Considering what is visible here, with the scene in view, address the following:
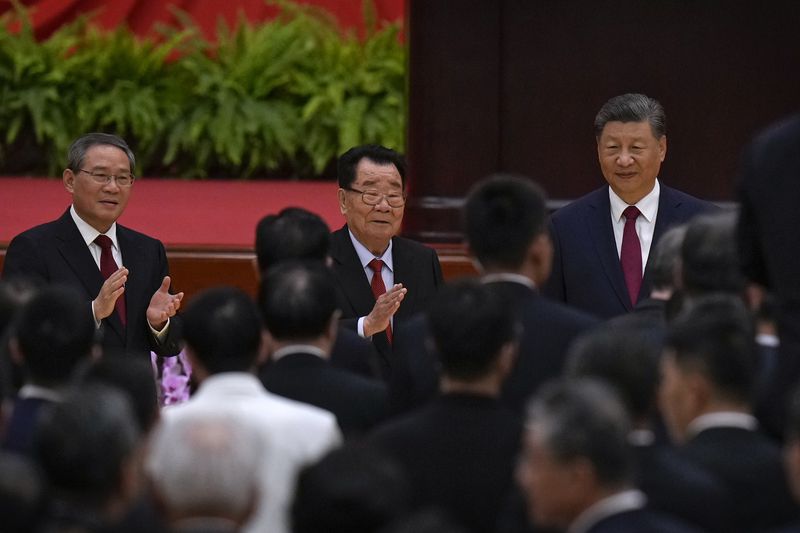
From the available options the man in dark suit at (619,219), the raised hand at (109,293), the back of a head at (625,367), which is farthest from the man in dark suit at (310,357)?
the man in dark suit at (619,219)

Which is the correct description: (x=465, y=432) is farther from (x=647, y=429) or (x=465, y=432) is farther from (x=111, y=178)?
(x=111, y=178)

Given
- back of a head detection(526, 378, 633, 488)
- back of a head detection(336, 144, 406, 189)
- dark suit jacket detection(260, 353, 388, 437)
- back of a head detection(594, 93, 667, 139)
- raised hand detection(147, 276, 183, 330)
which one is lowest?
raised hand detection(147, 276, 183, 330)

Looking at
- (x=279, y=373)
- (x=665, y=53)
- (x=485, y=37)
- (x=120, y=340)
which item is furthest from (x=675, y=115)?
(x=279, y=373)

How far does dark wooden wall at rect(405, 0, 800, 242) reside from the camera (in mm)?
6223

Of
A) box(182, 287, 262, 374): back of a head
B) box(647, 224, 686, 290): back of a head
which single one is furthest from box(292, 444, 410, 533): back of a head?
box(647, 224, 686, 290): back of a head

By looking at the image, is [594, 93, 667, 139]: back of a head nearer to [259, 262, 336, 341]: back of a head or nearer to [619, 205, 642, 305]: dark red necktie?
[619, 205, 642, 305]: dark red necktie

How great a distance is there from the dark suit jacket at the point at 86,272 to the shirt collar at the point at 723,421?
2.69m

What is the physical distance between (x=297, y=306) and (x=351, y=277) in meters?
1.81

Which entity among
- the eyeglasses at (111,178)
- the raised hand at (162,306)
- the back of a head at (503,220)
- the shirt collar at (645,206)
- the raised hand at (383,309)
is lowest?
the raised hand at (162,306)

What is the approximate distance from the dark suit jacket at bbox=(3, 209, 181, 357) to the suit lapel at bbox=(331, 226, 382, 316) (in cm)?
58

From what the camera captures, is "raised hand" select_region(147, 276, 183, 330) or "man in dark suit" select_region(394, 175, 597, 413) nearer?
"man in dark suit" select_region(394, 175, 597, 413)

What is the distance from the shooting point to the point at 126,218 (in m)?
7.45

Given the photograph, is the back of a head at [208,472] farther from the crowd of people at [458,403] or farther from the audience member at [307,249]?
the audience member at [307,249]

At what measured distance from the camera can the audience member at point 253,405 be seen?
2.96 m
